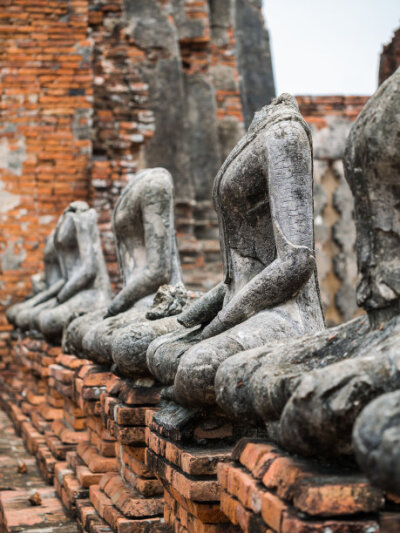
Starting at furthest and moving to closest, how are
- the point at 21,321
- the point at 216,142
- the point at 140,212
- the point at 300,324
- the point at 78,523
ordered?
the point at 216,142 < the point at 21,321 < the point at 140,212 < the point at 78,523 < the point at 300,324

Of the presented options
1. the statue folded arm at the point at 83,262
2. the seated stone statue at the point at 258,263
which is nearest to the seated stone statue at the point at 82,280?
the statue folded arm at the point at 83,262

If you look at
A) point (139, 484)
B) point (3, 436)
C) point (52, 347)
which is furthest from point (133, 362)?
point (3, 436)

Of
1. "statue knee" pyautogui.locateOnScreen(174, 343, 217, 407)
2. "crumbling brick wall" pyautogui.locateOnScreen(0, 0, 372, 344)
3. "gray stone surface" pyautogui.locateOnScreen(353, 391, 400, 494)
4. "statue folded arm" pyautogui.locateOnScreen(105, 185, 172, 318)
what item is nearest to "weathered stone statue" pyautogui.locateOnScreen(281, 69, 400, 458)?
"gray stone surface" pyautogui.locateOnScreen(353, 391, 400, 494)

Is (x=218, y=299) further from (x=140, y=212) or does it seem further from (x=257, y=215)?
(x=140, y=212)

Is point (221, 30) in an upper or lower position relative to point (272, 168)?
upper

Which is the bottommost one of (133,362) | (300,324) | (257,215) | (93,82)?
(133,362)

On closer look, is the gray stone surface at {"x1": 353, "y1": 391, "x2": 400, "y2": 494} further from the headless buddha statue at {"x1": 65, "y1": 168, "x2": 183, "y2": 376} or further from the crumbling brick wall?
the crumbling brick wall

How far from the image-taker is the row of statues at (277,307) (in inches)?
80.2

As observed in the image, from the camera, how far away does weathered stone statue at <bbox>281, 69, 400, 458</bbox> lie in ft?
6.61

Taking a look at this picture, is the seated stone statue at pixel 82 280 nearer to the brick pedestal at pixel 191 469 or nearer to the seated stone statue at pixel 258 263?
the seated stone statue at pixel 258 263

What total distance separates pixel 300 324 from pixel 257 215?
1.93 ft

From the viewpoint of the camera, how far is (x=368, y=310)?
2355mm

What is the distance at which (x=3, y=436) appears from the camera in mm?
8203

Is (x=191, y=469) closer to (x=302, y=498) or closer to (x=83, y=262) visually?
(x=302, y=498)
